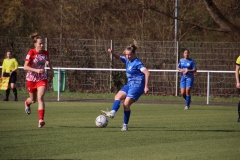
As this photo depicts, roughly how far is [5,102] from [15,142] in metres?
11.0

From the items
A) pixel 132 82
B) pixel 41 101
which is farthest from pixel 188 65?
pixel 41 101

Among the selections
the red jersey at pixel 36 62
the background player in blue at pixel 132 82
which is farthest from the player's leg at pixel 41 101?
the background player in blue at pixel 132 82

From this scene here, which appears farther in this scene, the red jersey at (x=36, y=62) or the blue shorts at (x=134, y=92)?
the red jersey at (x=36, y=62)

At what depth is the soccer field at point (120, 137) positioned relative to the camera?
9.36 metres

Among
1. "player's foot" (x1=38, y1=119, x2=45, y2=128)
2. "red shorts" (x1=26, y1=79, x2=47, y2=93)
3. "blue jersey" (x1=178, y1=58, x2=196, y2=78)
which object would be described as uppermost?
"blue jersey" (x1=178, y1=58, x2=196, y2=78)

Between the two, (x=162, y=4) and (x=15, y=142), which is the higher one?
(x=162, y=4)

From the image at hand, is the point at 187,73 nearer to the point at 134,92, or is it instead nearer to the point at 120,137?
the point at 134,92

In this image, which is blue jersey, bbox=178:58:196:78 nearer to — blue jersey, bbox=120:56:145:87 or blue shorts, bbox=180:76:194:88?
blue shorts, bbox=180:76:194:88

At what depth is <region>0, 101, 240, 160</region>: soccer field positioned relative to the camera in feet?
30.7

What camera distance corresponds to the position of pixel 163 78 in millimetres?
27000

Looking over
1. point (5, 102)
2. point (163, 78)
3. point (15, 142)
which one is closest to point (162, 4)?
point (163, 78)

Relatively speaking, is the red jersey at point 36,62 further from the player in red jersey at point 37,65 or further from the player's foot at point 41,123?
the player's foot at point 41,123

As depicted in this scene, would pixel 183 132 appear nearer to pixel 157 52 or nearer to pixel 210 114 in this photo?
pixel 210 114

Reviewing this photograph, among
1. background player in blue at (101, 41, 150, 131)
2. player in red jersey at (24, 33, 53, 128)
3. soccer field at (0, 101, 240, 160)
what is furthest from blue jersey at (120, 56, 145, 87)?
player in red jersey at (24, 33, 53, 128)
